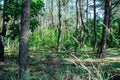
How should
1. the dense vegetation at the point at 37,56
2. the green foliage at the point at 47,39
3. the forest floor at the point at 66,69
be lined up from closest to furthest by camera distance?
the forest floor at the point at 66,69 < the dense vegetation at the point at 37,56 < the green foliage at the point at 47,39

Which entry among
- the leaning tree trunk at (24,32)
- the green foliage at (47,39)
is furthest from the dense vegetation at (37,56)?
the green foliage at (47,39)

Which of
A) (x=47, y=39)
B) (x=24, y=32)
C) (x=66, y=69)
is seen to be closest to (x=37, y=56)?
(x=24, y=32)

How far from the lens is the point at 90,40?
31.8m

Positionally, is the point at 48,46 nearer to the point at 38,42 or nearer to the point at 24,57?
the point at 38,42

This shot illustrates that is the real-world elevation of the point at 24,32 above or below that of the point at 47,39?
above

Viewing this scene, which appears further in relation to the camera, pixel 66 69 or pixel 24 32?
pixel 24 32

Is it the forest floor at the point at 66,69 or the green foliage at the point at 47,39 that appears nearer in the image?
the forest floor at the point at 66,69

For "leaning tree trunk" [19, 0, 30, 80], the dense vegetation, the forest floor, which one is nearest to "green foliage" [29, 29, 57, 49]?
the dense vegetation

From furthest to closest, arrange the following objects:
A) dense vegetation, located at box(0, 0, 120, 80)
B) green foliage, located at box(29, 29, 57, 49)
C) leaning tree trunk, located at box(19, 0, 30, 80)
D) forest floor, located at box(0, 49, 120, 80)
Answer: green foliage, located at box(29, 29, 57, 49), leaning tree trunk, located at box(19, 0, 30, 80), dense vegetation, located at box(0, 0, 120, 80), forest floor, located at box(0, 49, 120, 80)

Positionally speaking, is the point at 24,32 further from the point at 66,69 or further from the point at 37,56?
the point at 37,56

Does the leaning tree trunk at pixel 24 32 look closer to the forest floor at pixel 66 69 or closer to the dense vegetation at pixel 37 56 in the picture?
the dense vegetation at pixel 37 56

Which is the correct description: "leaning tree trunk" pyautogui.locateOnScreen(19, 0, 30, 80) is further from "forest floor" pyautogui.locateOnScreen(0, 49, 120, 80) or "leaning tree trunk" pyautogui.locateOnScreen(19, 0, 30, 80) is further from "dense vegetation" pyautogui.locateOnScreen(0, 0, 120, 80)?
"forest floor" pyautogui.locateOnScreen(0, 49, 120, 80)

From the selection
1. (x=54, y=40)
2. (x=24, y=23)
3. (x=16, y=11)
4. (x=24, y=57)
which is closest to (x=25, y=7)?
(x=24, y=23)

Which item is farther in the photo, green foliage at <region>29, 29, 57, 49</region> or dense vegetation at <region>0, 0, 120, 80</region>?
green foliage at <region>29, 29, 57, 49</region>
